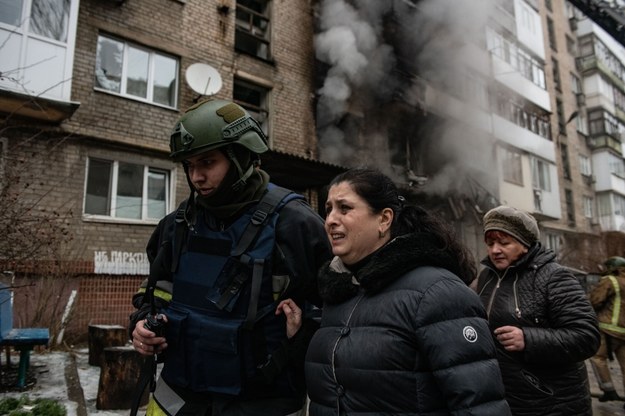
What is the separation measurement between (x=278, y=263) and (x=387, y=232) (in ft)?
1.58

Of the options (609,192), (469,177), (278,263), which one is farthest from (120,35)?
(609,192)

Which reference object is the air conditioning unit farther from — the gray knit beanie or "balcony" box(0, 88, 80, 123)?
the gray knit beanie

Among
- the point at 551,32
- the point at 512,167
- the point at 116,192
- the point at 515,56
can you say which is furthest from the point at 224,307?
the point at 551,32

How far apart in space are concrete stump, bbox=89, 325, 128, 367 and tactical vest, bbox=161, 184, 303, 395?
4376mm

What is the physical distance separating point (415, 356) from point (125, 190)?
883cm

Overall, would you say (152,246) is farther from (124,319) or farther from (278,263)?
(124,319)

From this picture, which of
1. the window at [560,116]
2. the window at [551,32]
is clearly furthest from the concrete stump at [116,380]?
the window at [551,32]

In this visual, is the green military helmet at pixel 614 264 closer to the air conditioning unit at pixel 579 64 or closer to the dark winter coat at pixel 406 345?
the dark winter coat at pixel 406 345

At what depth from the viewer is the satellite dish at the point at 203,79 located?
32.9ft

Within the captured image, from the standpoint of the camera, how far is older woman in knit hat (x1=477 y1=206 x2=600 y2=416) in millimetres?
2109

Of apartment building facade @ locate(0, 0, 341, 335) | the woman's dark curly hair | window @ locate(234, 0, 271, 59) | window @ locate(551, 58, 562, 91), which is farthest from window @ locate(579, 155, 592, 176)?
the woman's dark curly hair

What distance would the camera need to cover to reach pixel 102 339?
5695 mm

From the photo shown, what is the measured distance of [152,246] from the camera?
2.26 meters

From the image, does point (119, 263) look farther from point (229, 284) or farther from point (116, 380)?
point (229, 284)
